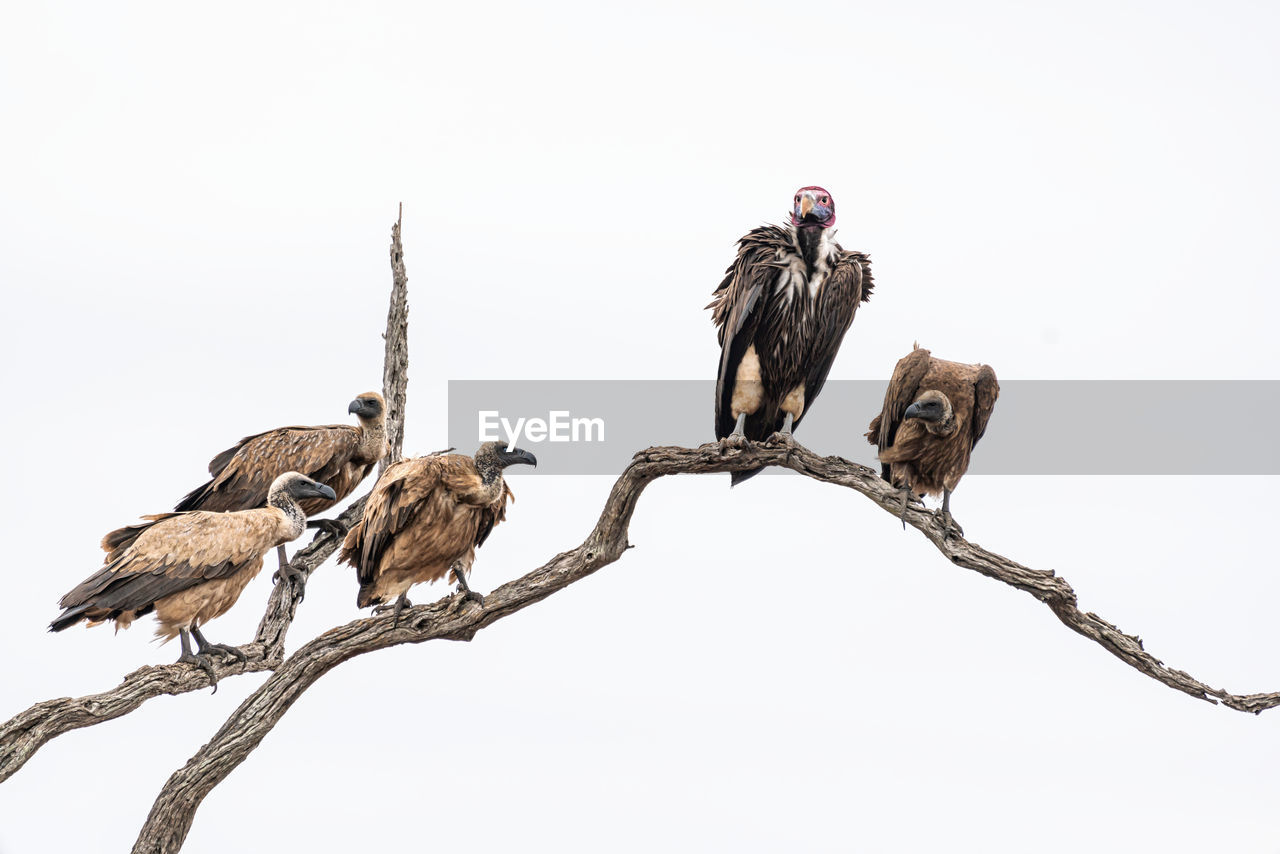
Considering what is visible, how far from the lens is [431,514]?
6895 mm

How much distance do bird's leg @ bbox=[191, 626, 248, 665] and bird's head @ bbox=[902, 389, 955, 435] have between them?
4.11 meters

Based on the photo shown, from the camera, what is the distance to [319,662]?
7.28m

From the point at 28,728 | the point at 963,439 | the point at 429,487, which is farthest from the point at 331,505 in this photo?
the point at 963,439

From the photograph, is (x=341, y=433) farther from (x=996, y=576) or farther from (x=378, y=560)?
(x=996, y=576)

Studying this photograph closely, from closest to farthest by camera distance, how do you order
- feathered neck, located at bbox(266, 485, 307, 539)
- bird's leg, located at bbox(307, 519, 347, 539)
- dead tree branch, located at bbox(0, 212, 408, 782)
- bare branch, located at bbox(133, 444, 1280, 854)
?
dead tree branch, located at bbox(0, 212, 408, 782) → bare branch, located at bbox(133, 444, 1280, 854) → feathered neck, located at bbox(266, 485, 307, 539) → bird's leg, located at bbox(307, 519, 347, 539)

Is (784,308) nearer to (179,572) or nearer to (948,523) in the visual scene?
(948,523)

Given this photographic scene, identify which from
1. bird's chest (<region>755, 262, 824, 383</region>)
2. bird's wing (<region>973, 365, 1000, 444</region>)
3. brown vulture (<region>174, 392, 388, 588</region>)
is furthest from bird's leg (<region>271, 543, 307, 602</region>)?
bird's wing (<region>973, 365, 1000, 444</region>)

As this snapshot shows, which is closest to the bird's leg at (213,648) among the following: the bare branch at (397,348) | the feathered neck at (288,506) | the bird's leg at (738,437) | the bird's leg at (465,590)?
A: the feathered neck at (288,506)

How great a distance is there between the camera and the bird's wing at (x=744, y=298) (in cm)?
759

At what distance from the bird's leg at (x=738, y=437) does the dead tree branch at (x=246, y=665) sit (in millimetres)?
2584

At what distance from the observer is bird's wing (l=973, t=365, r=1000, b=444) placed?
7.30 m

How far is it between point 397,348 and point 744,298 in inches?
114

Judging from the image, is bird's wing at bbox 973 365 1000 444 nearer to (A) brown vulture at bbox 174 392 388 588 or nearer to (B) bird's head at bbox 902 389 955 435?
(B) bird's head at bbox 902 389 955 435

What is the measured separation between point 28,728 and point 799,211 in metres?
5.11
